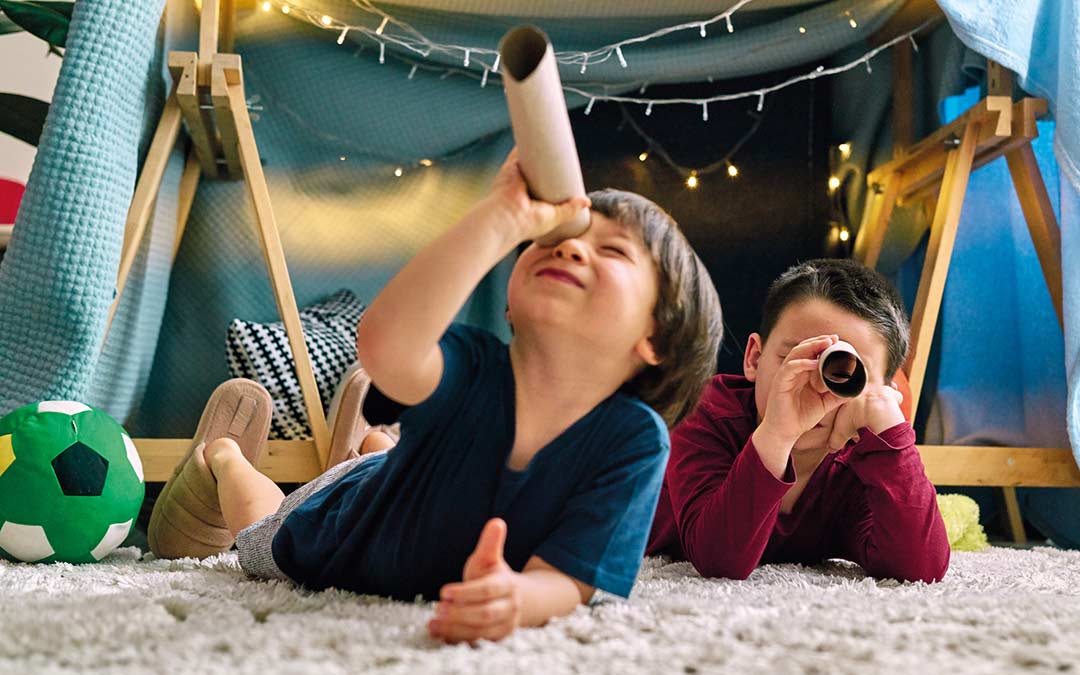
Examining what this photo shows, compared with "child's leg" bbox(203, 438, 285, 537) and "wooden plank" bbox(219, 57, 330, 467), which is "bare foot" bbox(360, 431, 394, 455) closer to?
"wooden plank" bbox(219, 57, 330, 467)

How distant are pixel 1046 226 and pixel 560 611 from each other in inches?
50.1

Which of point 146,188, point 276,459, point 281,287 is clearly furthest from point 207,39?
point 276,459

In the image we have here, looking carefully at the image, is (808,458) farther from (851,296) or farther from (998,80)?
(998,80)

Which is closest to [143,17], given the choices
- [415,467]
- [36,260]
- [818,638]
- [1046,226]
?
[36,260]

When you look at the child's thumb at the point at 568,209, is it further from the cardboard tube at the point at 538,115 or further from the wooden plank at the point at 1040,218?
the wooden plank at the point at 1040,218

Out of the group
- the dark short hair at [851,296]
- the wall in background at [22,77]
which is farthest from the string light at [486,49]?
the dark short hair at [851,296]

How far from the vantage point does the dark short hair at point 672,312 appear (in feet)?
2.46

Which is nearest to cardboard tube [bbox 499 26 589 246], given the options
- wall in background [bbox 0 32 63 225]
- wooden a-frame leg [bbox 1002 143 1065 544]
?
wooden a-frame leg [bbox 1002 143 1065 544]

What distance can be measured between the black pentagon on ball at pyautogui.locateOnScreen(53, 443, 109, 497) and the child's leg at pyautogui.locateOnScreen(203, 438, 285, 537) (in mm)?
130

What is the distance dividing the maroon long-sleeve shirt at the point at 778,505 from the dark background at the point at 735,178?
68 centimetres

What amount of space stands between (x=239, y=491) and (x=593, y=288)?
1.87 ft

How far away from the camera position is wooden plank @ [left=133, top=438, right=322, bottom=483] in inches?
54.0

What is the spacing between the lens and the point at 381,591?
0.79 meters

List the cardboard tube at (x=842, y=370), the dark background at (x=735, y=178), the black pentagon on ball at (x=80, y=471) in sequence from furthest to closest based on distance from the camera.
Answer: the dark background at (x=735, y=178)
the black pentagon on ball at (x=80, y=471)
the cardboard tube at (x=842, y=370)
